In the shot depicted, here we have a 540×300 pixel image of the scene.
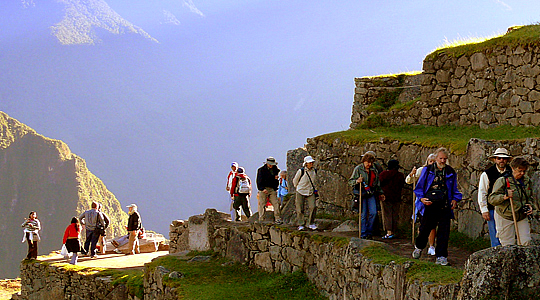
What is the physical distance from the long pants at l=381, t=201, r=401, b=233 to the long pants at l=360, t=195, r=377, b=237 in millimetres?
384

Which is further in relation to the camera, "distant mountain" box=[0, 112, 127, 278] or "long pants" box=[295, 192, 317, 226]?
"distant mountain" box=[0, 112, 127, 278]

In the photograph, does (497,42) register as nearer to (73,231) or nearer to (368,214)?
Result: (368,214)

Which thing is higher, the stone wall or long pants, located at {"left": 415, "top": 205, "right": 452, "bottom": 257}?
the stone wall

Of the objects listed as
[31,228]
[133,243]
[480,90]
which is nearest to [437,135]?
[480,90]

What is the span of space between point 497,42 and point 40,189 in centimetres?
8076

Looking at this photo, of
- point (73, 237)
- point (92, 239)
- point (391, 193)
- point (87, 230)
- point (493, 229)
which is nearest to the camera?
point (493, 229)

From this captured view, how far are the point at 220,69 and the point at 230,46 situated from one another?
9582mm

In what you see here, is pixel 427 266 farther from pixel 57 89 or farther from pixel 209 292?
pixel 57 89

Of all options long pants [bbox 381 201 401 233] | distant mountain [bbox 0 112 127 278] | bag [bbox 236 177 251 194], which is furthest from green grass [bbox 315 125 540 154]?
distant mountain [bbox 0 112 127 278]

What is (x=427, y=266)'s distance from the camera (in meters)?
7.32

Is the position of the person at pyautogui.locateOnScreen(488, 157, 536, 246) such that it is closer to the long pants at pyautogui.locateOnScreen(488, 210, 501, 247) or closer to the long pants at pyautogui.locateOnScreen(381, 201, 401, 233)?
the long pants at pyautogui.locateOnScreen(488, 210, 501, 247)

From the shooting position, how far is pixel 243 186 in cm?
1531

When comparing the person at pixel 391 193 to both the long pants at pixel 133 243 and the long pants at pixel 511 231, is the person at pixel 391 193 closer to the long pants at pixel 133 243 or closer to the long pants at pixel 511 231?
the long pants at pixel 511 231

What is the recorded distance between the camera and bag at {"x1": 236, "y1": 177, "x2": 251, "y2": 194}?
15.3m
